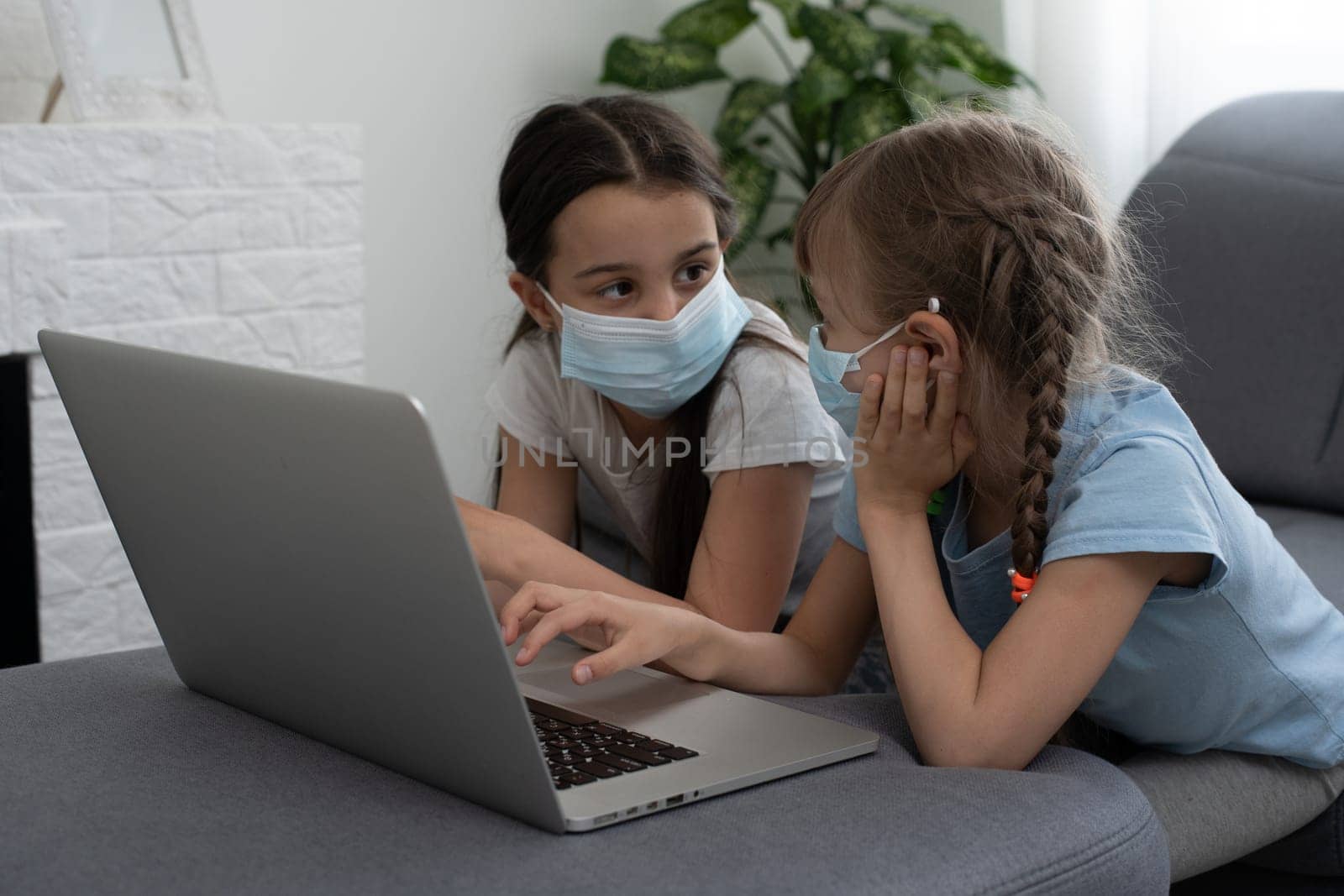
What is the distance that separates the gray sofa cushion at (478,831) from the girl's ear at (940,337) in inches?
9.3

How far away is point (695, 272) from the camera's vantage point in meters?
1.27

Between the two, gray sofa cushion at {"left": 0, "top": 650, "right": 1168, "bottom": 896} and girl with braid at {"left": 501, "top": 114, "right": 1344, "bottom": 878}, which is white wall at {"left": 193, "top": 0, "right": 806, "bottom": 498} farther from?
gray sofa cushion at {"left": 0, "top": 650, "right": 1168, "bottom": 896}

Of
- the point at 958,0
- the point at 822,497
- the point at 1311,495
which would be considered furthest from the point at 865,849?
the point at 958,0

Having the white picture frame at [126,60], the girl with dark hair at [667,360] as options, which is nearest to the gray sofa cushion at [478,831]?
the girl with dark hair at [667,360]

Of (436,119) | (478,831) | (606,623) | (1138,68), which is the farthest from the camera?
(436,119)

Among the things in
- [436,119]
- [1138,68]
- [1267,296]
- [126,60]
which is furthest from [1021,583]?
[436,119]

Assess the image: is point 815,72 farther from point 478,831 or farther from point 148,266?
point 478,831

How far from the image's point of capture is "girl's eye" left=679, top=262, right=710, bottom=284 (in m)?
1.26

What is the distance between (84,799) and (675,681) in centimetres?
35

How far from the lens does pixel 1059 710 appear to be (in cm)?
84

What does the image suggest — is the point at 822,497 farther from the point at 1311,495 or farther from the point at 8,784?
the point at 8,784

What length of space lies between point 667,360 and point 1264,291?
0.71 metres

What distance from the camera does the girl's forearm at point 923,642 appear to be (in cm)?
84

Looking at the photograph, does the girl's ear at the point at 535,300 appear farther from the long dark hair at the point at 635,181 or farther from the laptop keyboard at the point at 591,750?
the laptop keyboard at the point at 591,750
